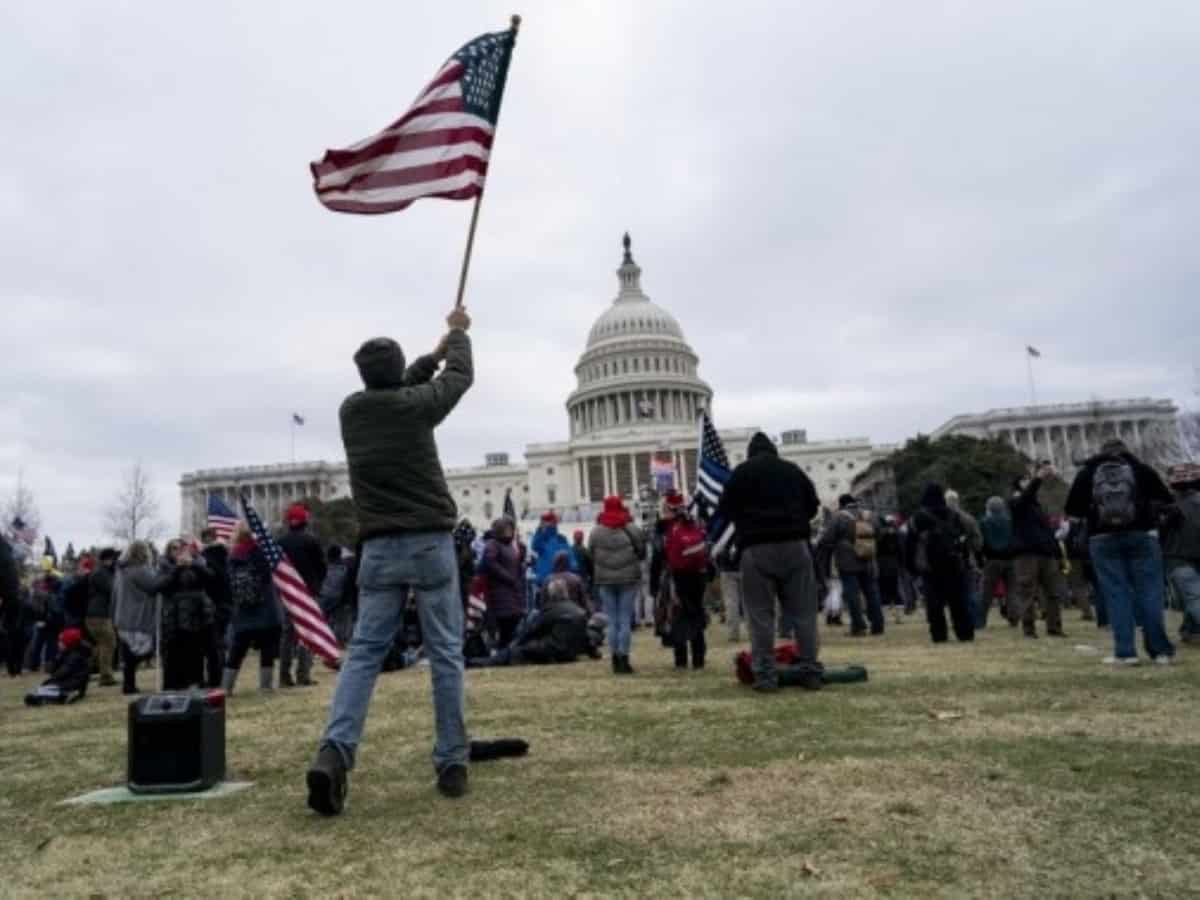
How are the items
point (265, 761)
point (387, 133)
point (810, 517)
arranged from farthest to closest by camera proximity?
point (810, 517)
point (387, 133)
point (265, 761)

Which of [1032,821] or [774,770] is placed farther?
[774,770]

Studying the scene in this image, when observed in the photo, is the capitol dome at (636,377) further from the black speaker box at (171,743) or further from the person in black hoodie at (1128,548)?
the black speaker box at (171,743)

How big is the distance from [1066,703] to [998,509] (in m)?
8.15

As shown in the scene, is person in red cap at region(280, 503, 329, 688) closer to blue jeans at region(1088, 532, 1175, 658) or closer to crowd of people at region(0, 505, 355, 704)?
crowd of people at region(0, 505, 355, 704)

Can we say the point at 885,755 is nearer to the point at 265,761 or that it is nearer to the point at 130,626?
the point at 265,761

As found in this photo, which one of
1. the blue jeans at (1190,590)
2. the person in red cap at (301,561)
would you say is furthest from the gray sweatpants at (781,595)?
the person in red cap at (301,561)

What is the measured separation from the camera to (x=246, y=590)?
1085 centimetres

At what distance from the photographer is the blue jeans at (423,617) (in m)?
4.84

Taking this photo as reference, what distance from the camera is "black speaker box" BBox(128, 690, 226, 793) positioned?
510cm

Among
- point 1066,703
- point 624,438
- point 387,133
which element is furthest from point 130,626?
point 624,438

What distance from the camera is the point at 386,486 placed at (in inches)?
197

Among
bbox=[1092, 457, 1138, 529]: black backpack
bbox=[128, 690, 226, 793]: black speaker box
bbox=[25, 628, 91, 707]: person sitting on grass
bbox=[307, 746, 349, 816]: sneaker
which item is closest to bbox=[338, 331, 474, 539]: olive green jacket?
bbox=[307, 746, 349, 816]: sneaker

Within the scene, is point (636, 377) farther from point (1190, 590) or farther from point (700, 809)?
point (700, 809)

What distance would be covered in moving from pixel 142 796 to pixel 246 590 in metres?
6.02
